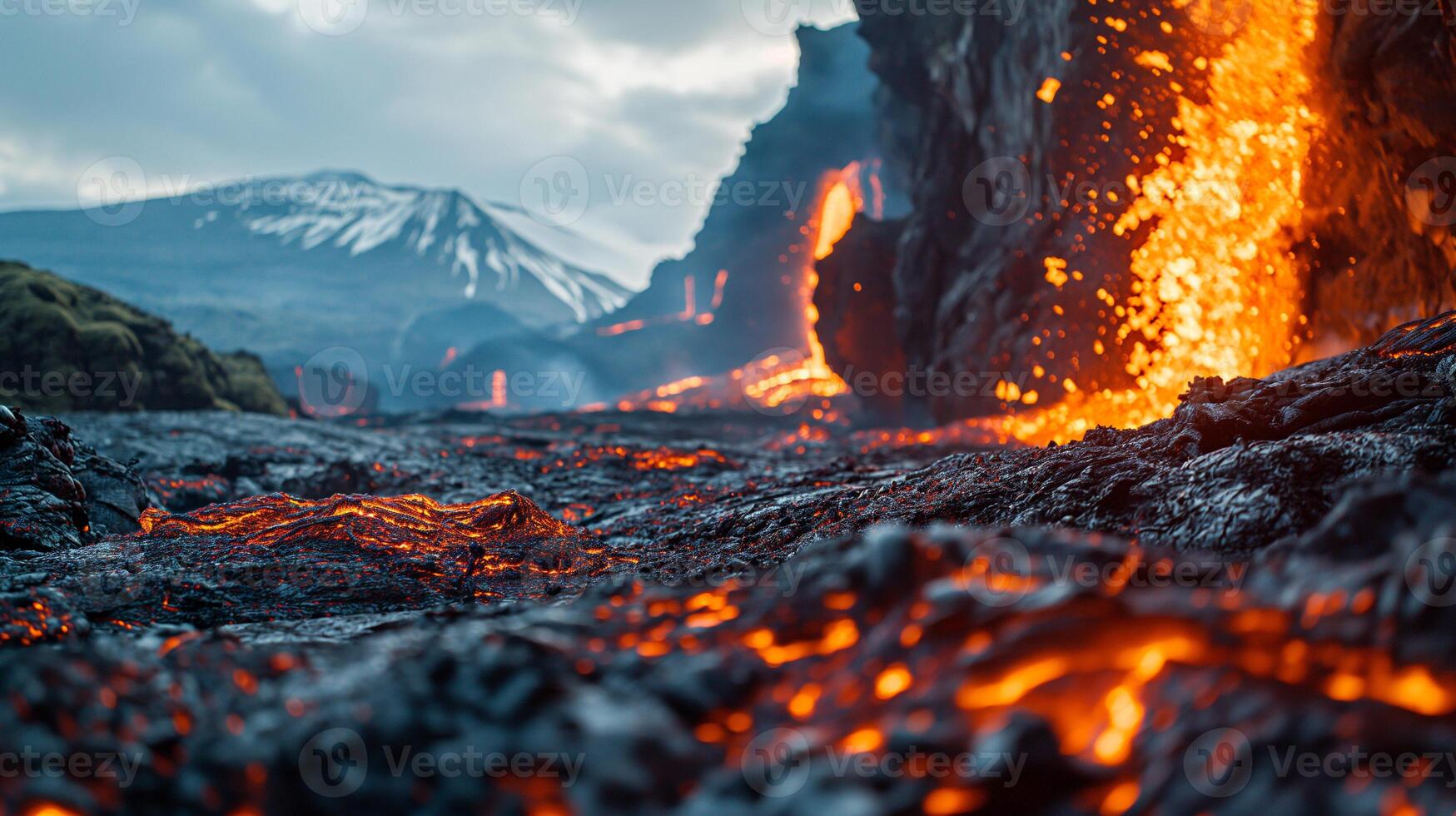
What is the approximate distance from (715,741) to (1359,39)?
762cm

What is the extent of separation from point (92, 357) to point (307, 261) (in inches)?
4309

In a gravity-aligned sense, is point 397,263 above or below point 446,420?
above

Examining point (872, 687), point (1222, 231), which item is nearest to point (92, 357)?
point (872, 687)

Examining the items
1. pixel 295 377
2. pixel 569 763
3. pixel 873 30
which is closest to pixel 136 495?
pixel 569 763

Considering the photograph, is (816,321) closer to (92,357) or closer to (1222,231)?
(1222,231)

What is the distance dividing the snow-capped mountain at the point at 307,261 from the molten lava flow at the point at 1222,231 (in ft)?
258

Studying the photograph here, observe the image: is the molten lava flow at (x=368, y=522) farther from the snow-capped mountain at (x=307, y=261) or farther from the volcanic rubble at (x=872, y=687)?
the snow-capped mountain at (x=307, y=261)

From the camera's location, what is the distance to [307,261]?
4345 inches

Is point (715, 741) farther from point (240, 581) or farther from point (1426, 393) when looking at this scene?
point (1426, 393)

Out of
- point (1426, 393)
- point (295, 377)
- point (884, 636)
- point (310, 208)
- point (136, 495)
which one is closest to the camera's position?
point (884, 636)

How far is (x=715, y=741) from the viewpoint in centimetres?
104

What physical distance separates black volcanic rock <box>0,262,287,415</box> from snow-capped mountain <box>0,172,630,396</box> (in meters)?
68.9

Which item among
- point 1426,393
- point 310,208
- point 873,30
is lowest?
point 1426,393

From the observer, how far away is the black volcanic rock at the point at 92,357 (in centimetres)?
1323
